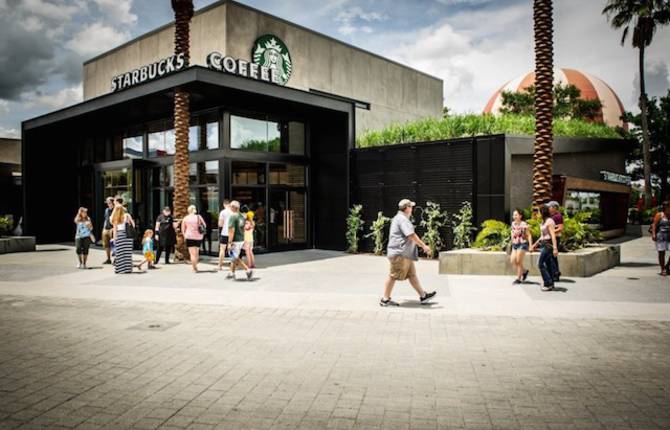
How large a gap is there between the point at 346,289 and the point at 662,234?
25.8 ft

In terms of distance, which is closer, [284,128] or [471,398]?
[471,398]

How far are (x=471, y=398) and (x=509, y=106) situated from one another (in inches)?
1320

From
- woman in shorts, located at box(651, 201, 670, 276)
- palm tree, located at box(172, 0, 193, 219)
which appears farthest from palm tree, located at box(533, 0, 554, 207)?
palm tree, located at box(172, 0, 193, 219)

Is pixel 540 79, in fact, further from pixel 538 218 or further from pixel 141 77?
pixel 141 77

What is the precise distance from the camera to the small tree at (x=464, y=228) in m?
15.2

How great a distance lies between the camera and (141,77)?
19.1 m

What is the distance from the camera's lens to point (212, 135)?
17.5 meters

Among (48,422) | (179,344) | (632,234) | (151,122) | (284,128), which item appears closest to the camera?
(48,422)

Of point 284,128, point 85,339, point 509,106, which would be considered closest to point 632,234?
point 509,106

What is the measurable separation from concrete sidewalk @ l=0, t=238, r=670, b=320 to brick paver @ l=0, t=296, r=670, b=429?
0.75 m

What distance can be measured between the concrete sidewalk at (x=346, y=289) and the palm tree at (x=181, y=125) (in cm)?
219

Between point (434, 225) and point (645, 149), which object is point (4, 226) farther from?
point (645, 149)

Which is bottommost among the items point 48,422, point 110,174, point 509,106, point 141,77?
point 48,422

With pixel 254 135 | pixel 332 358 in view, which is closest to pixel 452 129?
pixel 254 135
